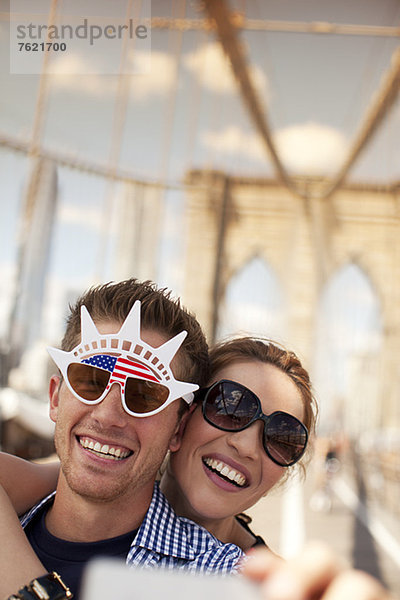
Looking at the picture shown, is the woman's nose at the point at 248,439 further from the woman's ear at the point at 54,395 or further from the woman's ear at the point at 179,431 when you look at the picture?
the woman's ear at the point at 54,395

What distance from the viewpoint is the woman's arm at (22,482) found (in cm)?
89

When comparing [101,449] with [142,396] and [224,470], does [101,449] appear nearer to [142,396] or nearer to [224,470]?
[142,396]

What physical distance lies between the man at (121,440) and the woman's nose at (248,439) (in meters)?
0.09

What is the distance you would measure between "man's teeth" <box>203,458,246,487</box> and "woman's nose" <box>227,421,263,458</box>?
1.0 inches

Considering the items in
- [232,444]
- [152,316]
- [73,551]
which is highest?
[152,316]

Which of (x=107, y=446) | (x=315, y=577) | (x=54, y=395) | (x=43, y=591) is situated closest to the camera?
(x=315, y=577)

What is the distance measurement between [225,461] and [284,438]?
0.28 feet

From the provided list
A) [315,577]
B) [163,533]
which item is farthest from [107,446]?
[315,577]

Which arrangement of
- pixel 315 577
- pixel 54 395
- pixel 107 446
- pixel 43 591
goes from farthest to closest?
pixel 54 395
pixel 107 446
pixel 43 591
pixel 315 577

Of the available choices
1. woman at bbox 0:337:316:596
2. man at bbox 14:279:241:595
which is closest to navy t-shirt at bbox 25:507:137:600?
man at bbox 14:279:241:595

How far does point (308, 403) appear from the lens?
3.17 ft

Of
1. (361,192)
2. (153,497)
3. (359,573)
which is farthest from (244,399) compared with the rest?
(361,192)

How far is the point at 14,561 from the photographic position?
661mm

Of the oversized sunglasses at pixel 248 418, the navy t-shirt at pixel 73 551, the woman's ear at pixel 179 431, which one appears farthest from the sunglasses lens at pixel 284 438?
the navy t-shirt at pixel 73 551
